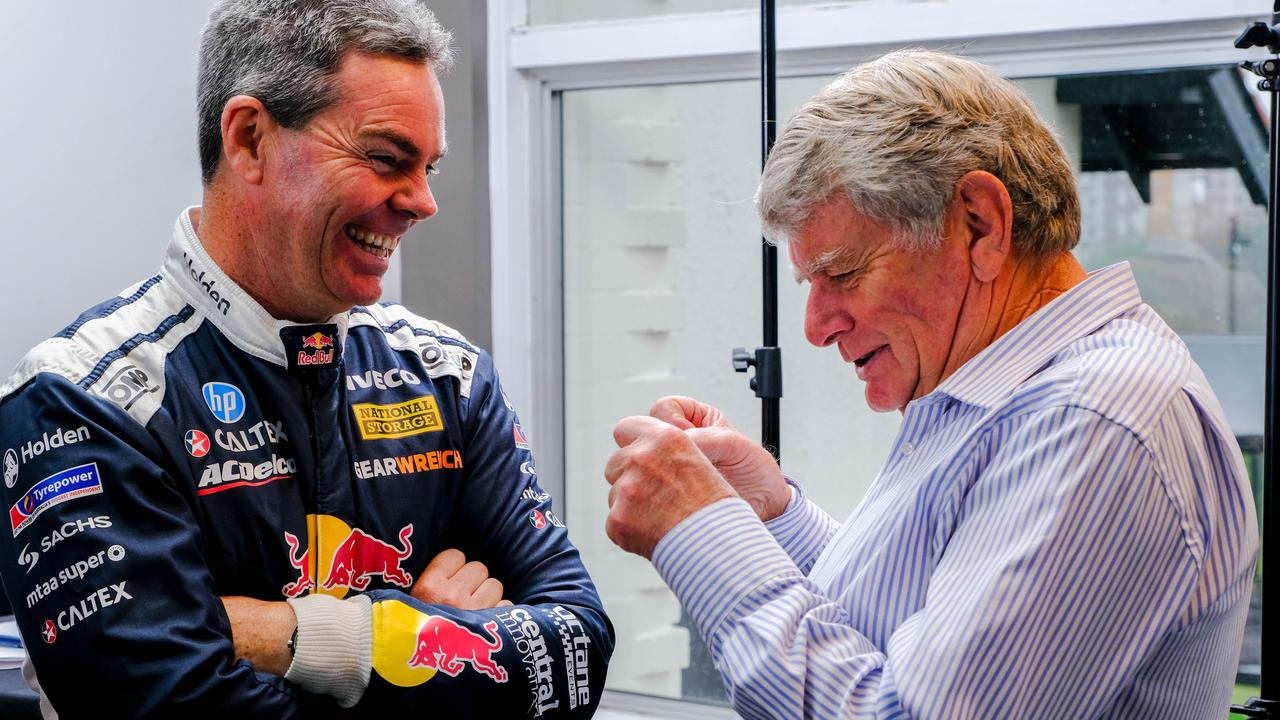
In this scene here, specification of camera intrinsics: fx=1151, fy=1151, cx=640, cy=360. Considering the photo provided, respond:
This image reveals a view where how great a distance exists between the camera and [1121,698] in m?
1.02

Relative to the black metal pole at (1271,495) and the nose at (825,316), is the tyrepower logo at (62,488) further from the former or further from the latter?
the black metal pole at (1271,495)

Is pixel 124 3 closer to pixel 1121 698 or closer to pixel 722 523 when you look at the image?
pixel 722 523

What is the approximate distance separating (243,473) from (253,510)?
4 cm

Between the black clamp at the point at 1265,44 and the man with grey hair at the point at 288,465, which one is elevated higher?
the black clamp at the point at 1265,44

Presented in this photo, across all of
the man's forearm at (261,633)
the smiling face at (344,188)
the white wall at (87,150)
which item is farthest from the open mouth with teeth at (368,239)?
the white wall at (87,150)

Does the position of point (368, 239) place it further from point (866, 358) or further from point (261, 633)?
point (866, 358)

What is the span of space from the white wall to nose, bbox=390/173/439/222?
101cm

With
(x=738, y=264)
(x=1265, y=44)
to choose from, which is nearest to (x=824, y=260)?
(x=1265, y=44)

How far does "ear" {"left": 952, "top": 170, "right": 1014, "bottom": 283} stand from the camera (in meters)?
1.10

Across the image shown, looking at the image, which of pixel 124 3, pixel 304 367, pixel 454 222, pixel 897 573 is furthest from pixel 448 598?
pixel 454 222

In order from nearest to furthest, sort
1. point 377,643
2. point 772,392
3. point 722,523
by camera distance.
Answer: point 722,523 < point 377,643 < point 772,392

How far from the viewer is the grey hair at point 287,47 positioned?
4.37ft

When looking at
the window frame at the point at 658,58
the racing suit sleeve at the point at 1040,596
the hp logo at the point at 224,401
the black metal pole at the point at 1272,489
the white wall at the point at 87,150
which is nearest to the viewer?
the racing suit sleeve at the point at 1040,596

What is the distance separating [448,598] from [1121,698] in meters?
0.75
